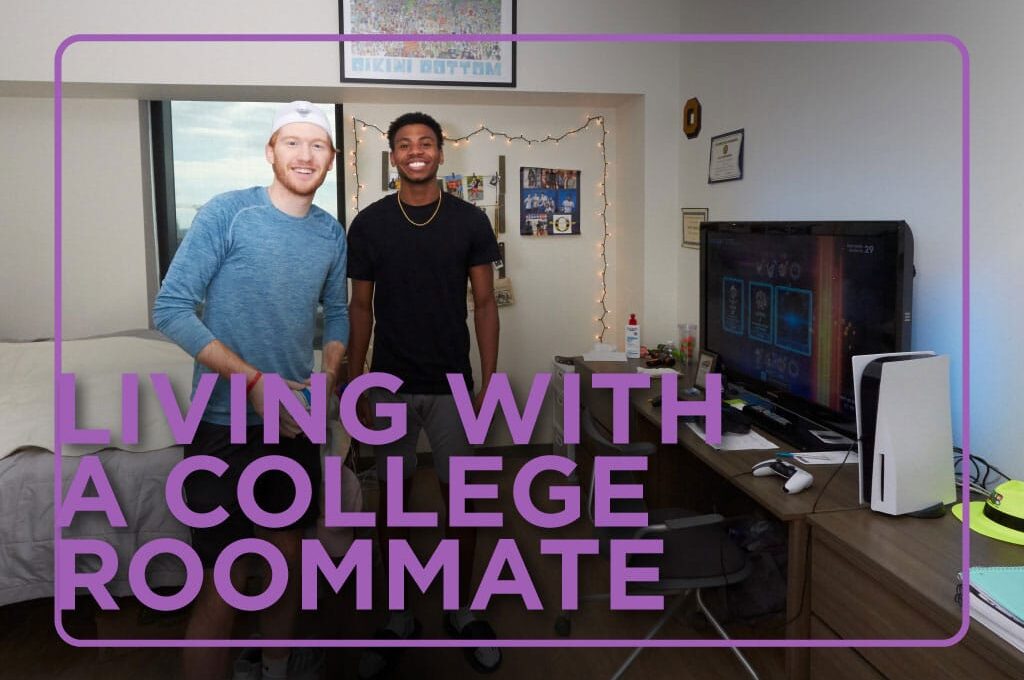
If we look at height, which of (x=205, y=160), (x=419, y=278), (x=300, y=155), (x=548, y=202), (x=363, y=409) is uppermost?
(x=205, y=160)

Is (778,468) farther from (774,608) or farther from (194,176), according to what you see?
(194,176)

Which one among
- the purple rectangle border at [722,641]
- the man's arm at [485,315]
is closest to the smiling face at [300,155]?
the purple rectangle border at [722,641]

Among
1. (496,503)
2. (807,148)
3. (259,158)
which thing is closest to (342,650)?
(496,503)

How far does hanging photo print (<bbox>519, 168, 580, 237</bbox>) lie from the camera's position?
410cm

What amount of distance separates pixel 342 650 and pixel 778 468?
1.40 metres

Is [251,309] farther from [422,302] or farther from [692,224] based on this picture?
[692,224]

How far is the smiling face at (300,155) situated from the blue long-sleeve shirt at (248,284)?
0.25 ft

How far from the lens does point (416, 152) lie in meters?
2.22

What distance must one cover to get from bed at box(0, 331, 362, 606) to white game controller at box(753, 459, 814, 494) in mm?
1229

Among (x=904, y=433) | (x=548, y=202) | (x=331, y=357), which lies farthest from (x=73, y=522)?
(x=548, y=202)

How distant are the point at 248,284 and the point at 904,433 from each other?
1501 mm

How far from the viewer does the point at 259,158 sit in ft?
13.6

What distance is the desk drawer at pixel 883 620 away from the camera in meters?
1.34

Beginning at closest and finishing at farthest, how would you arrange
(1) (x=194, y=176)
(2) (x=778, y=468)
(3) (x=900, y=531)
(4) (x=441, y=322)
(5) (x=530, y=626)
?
(3) (x=900, y=531)
(2) (x=778, y=468)
(4) (x=441, y=322)
(5) (x=530, y=626)
(1) (x=194, y=176)
